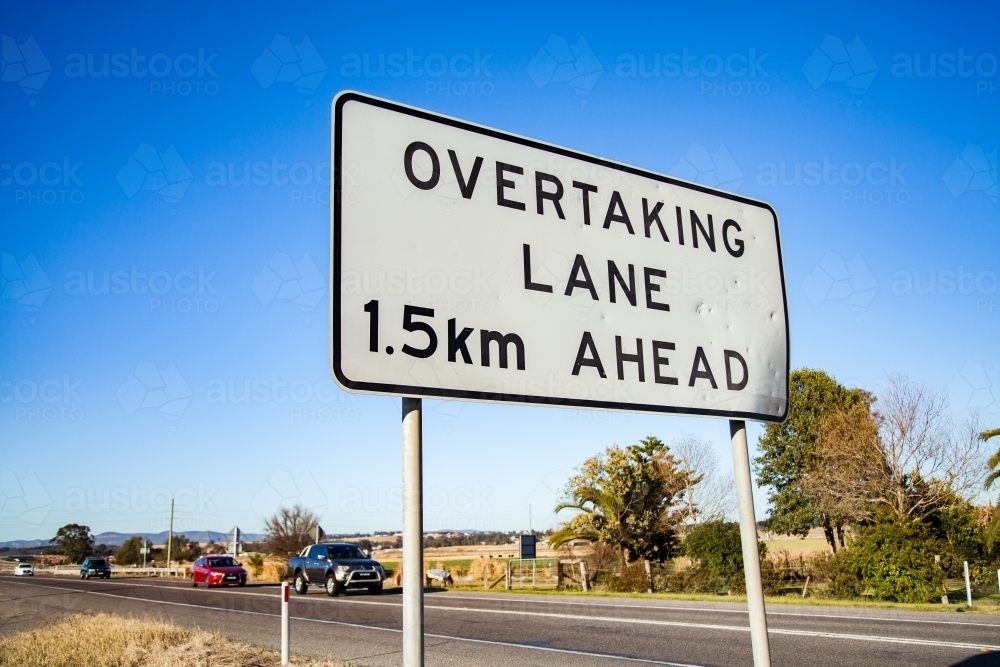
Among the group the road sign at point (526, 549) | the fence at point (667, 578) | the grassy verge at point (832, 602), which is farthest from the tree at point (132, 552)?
the grassy verge at point (832, 602)

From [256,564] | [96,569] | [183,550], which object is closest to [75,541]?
[183,550]

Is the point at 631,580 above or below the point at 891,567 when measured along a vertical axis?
below

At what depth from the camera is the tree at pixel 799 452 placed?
123 feet

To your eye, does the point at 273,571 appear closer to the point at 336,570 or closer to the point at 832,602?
the point at 336,570

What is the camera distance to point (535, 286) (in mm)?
2406

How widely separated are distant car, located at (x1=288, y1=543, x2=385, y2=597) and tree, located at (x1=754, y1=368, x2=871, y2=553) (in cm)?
2115

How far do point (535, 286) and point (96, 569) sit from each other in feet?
176

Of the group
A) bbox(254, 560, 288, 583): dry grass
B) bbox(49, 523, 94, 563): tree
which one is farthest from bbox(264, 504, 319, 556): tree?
bbox(49, 523, 94, 563): tree

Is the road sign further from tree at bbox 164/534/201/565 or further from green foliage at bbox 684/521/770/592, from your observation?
tree at bbox 164/534/201/565

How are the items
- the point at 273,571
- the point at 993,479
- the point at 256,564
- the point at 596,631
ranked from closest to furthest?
the point at 596,631, the point at 993,479, the point at 273,571, the point at 256,564

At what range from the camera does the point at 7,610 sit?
20609 millimetres

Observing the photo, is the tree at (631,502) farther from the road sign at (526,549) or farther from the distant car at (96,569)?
the distant car at (96,569)

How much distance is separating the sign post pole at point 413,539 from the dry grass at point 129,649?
901 cm

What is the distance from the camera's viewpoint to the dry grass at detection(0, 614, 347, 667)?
388 inches
